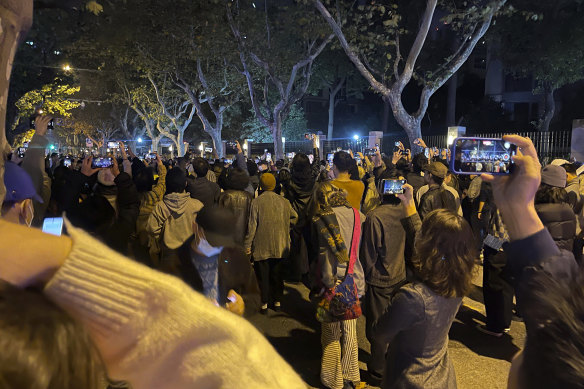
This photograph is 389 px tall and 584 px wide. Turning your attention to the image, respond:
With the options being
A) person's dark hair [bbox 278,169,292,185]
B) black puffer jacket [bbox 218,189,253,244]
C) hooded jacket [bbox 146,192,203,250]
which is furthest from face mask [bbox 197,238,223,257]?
person's dark hair [bbox 278,169,292,185]

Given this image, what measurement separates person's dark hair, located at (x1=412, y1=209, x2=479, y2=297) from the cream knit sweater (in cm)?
208

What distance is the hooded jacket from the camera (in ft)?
13.2

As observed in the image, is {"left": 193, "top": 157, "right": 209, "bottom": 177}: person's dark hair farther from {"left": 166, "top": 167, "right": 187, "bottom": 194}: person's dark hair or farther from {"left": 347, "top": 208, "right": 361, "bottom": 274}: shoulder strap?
{"left": 347, "top": 208, "right": 361, "bottom": 274}: shoulder strap

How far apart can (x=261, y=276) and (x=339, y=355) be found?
88.3 inches

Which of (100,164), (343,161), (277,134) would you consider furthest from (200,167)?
(277,134)

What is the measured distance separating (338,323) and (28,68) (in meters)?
20.0

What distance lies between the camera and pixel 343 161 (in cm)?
562

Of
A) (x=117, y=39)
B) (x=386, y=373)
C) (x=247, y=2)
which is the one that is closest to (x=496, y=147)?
(x=386, y=373)

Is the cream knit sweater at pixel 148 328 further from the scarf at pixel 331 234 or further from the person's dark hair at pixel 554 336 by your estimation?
the scarf at pixel 331 234

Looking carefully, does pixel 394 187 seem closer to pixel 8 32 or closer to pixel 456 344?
pixel 456 344

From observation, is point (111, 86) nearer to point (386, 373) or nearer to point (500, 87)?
point (500, 87)

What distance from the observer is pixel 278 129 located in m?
20.8

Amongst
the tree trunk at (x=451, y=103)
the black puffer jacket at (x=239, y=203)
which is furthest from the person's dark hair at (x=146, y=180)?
the tree trunk at (x=451, y=103)

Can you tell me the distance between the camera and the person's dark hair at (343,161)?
5.59 meters
